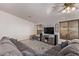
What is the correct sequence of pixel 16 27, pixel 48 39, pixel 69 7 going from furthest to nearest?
pixel 48 39
pixel 16 27
pixel 69 7

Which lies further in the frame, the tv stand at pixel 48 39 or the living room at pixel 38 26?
the tv stand at pixel 48 39

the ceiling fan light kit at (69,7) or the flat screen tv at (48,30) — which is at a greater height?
the ceiling fan light kit at (69,7)

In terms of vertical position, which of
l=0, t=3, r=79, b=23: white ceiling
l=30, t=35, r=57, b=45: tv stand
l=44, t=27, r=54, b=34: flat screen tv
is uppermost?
l=0, t=3, r=79, b=23: white ceiling

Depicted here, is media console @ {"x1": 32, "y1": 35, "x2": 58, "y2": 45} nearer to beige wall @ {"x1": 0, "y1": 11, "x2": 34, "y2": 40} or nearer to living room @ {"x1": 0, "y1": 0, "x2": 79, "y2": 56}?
living room @ {"x1": 0, "y1": 0, "x2": 79, "y2": 56}

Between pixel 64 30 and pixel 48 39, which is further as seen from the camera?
pixel 48 39

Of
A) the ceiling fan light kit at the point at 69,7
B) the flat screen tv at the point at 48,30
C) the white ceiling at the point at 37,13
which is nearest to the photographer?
the ceiling fan light kit at the point at 69,7

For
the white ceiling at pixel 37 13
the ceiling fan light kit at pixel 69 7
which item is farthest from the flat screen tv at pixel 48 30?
the ceiling fan light kit at pixel 69 7

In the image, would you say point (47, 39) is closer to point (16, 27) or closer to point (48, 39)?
point (48, 39)

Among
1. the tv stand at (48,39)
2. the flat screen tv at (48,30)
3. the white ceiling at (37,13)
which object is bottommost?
the tv stand at (48,39)

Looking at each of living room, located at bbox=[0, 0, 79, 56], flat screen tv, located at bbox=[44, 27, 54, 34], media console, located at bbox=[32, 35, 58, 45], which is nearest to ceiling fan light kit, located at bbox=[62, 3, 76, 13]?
living room, located at bbox=[0, 0, 79, 56]

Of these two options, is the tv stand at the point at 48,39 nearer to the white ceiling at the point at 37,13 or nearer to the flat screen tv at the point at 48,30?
the flat screen tv at the point at 48,30


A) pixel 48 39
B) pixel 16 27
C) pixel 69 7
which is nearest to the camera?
pixel 69 7

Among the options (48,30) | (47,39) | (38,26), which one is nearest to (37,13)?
(38,26)

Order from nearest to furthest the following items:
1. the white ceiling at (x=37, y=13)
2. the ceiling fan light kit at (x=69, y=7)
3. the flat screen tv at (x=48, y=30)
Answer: the ceiling fan light kit at (x=69, y=7) < the white ceiling at (x=37, y=13) < the flat screen tv at (x=48, y=30)
